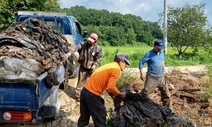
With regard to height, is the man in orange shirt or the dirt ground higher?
the man in orange shirt

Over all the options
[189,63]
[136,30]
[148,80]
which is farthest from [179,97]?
[136,30]

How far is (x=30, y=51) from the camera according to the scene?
265 inches

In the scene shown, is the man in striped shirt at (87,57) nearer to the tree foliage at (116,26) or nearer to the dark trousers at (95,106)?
the dark trousers at (95,106)

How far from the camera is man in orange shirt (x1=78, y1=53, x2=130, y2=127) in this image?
19.3ft

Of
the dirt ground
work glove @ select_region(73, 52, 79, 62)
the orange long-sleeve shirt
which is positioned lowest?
the dirt ground

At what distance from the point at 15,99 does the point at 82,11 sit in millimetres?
69396

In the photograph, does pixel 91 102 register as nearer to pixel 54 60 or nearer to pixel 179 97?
pixel 54 60

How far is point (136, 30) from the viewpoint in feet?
244

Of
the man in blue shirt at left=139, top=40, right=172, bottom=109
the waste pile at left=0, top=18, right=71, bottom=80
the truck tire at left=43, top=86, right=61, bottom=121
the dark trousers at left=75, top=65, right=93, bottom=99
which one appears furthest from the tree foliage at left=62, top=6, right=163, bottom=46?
the truck tire at left=43, top=86, right=61, bottom=121

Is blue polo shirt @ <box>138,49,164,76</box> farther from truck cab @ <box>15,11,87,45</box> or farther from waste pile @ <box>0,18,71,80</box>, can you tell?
truck cab @ <box>15,11,87,45</box>

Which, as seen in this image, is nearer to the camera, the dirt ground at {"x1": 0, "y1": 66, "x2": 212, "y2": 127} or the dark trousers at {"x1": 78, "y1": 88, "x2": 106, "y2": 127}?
the dark trousers at {"x1": 78, "y1": 88, "x2": 106, "y2": 127}

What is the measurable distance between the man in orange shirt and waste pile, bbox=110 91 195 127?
0.42 meters

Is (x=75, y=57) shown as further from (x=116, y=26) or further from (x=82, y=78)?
(x=116, y=26)

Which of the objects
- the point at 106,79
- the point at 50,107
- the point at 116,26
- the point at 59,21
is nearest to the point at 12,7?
the point at 59,21
